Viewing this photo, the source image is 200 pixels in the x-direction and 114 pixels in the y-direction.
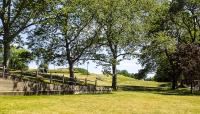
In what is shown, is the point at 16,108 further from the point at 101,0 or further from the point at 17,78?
the point at 101,0

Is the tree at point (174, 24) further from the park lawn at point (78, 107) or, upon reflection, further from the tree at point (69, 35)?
the park lawn at point (78, 107)

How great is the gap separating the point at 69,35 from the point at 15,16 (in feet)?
33.3

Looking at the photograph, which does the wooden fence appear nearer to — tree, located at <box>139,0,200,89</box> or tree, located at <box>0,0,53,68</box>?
tree, located at <box>0,0,53,68</box>

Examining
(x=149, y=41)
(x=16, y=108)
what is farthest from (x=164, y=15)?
(x=16, y=108)

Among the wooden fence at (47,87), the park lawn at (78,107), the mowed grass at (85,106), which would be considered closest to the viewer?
the park lawn at (78,107)

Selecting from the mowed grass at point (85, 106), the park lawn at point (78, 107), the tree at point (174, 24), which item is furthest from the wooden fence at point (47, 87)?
the tree at point (174, 24)

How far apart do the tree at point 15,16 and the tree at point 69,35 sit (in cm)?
276

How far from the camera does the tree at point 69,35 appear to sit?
5372 centimetres

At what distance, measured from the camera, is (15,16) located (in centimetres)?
4875

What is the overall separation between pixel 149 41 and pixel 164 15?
12832mm

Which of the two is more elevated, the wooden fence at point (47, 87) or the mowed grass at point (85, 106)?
the wooden fence at point (47, 87)

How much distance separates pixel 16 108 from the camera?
82.2 ft

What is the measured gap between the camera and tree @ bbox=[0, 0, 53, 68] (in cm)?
4841

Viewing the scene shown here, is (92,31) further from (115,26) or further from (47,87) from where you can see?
(47,87)
